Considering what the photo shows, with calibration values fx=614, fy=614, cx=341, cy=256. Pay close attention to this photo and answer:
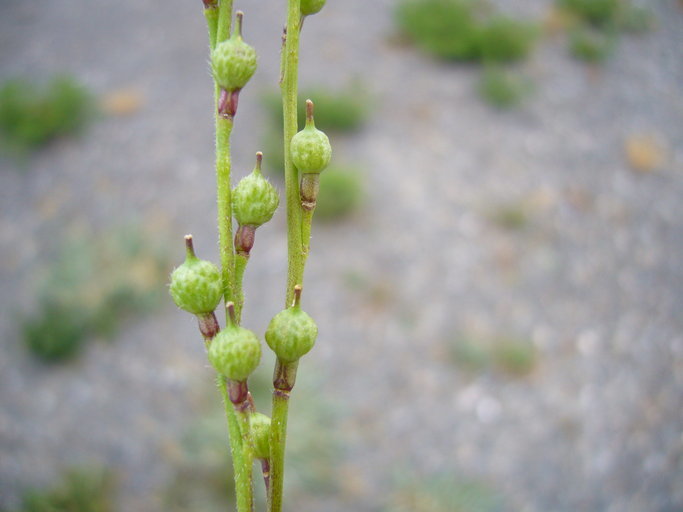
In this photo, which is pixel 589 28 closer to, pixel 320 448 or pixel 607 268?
pixel 607 268


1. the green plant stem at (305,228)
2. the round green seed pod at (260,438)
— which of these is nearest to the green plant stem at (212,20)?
the green plant stem at (305,228)

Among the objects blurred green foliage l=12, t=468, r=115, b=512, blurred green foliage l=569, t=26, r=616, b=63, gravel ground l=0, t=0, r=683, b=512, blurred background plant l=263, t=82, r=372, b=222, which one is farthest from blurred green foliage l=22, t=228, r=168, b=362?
blurred green foliage l=569, t=26, r=616, b=63

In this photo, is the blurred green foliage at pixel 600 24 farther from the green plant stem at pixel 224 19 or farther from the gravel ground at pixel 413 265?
the green plant stem at pixel 224 19

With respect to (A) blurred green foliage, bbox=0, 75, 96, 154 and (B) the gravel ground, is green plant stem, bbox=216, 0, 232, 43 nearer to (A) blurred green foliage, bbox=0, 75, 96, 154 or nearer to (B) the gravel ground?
(B) the gravel ground

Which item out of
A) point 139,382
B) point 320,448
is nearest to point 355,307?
point 320,448

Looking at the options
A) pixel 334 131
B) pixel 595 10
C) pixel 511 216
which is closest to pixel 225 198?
pixel 511 216
